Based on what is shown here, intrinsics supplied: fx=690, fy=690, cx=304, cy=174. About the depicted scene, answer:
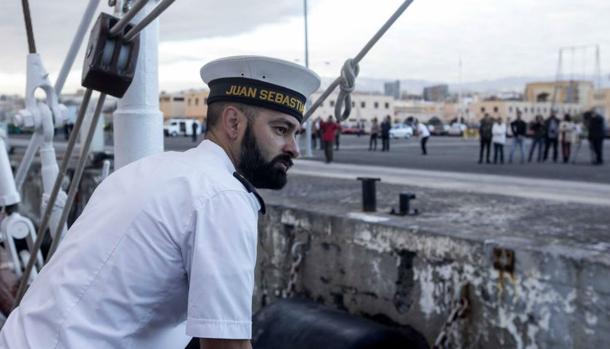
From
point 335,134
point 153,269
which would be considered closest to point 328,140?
point 335,134

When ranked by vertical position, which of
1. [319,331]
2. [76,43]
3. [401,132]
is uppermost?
[76,43]

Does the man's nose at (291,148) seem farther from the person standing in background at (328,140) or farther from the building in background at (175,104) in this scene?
Answer: the building in background at (175,104)

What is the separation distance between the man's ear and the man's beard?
3 centimetres

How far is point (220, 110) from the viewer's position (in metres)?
1.94

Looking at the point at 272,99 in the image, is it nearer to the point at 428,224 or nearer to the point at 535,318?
the point at 535,318

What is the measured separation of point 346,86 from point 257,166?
4.11 feet

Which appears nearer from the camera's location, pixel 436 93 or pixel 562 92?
pixel 562 92

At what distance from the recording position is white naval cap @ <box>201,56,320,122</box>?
193 centimetres

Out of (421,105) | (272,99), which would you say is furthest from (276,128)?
(421,105)

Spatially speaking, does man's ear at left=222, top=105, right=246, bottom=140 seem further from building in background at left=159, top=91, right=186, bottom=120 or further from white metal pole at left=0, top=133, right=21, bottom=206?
building in background at left=159, top=91, right=186, bottom=120

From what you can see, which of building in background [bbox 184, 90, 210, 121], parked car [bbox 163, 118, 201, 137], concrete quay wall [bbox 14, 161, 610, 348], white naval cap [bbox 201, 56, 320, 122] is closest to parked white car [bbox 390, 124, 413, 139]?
parked car [bbox 163, 118, 201, 137]

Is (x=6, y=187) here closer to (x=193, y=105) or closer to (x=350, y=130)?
(x=350, y=130)

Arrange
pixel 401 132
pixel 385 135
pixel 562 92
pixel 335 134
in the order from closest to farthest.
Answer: pixel 335 134
pixel 385 135
pixel 401 132
pixel 562 92

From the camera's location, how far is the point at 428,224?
5422 mm
